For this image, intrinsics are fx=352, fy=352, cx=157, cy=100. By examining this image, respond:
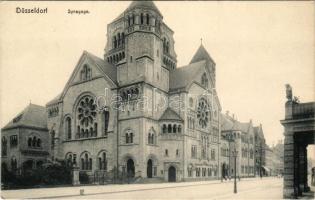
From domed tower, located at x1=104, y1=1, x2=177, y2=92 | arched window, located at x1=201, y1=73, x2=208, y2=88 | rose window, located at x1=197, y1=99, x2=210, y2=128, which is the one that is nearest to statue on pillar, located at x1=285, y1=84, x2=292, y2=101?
domed tower, located at x1=104, y1=1, x2=177, y2=92

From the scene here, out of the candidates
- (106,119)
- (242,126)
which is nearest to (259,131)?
(242,126)

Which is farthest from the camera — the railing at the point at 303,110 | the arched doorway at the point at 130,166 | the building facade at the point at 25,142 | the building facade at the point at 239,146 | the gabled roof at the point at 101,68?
the building facade at the point at 239,146

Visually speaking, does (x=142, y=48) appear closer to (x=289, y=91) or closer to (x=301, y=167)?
(x=289, y=91)

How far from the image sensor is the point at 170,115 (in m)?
42.8

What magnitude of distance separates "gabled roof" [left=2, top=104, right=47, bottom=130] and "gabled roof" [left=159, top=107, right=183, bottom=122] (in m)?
19.3

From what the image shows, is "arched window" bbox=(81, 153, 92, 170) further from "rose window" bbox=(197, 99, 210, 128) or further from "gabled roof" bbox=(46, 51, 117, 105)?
"rose window" bbox=(197, 99, 210, 128)

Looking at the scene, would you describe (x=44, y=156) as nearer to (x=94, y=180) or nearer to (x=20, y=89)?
(x=94, y=180)

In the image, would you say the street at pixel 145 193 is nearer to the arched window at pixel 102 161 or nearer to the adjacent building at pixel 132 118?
the adjacent building at pixel 132 118

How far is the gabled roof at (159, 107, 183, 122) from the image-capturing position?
139 feet

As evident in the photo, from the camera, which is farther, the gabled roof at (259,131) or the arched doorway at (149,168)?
the gabled roof at (259,131)

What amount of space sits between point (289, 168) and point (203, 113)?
30.5 metres

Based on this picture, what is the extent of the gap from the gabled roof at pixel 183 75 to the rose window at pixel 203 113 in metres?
4.34

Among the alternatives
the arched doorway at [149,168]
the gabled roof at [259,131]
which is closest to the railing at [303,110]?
the arched doorway at [149,168]

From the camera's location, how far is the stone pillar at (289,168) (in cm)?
1983
